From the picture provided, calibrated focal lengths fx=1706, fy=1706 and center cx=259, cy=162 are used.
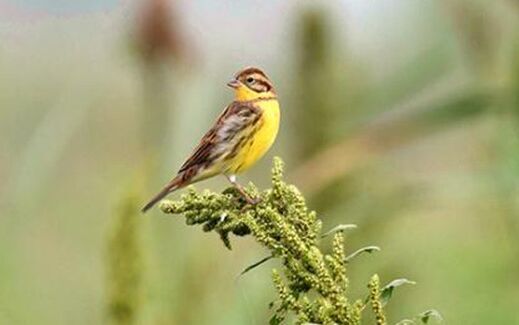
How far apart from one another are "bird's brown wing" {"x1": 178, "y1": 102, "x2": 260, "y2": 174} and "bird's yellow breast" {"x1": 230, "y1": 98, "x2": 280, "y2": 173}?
0.02 m

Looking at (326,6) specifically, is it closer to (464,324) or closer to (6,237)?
(6,237)

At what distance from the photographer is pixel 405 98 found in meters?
3.30

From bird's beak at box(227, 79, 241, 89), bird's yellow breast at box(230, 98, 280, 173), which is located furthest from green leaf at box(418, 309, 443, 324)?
bird's beak at box(227, 79, 241, 89)

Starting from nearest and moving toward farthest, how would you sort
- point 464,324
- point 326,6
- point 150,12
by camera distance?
1. point 326,6
2. point 150,12
3. point 464,324

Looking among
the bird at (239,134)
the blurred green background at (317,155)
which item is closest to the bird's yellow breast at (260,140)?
the bird at (239,134)

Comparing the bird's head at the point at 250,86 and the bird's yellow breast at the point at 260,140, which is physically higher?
the bird's head at the point at 250,86

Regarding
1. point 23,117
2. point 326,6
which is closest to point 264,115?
point 326,6

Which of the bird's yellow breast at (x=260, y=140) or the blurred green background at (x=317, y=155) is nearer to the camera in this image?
the bird's yellow breast at (x=260, y=140)

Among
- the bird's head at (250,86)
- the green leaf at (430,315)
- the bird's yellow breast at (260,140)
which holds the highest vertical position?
the bird's head at (250,86)

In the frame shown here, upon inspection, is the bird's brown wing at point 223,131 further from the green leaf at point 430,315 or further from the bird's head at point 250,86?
the green leaf at point 430,315

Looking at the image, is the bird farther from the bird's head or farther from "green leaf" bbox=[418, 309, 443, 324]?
"green leaf" bbox=[418, 309, 443, 324]

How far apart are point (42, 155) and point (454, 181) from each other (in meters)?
→ 0.83

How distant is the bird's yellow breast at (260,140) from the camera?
6.48ft

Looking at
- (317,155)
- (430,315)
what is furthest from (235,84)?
(317,155)
